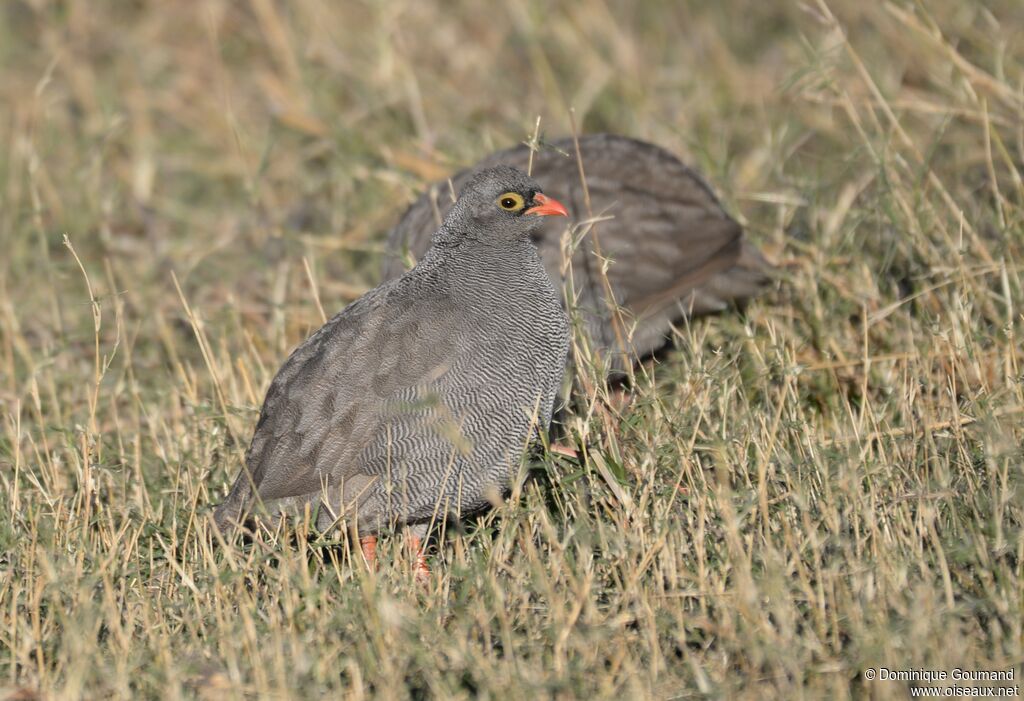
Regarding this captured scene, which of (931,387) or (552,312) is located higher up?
(552,312)

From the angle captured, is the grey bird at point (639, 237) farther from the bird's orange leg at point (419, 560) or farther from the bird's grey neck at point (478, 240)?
the bird's orange leg at point (419, 560)

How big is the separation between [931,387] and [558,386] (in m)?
1.46

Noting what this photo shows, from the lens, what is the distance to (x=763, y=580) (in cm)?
398

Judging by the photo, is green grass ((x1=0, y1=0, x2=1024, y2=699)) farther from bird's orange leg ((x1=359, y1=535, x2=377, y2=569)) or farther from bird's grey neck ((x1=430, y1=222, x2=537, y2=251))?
bird's grey neck ((x1=430, y1=222, x2=537, y2=251))

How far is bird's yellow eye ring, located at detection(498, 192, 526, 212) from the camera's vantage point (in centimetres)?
502

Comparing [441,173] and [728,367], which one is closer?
[728,367]

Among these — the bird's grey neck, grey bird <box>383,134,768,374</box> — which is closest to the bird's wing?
the bird's grey neck

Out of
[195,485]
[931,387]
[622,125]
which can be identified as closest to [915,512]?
[931,387]

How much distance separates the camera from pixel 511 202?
5043 millimetres

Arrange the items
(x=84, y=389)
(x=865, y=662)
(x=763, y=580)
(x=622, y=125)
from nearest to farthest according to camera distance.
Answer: (x=865, y=662) → (x=763, y=580) → (x=84, y=389) → (x=622, y=125)

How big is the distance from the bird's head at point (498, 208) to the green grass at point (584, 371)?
76cm

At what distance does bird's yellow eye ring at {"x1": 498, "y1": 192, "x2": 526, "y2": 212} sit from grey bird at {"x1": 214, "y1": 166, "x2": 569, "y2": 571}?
0.02 m

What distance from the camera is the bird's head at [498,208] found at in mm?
5016

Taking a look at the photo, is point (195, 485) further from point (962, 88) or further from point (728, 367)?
point (962, 88)
